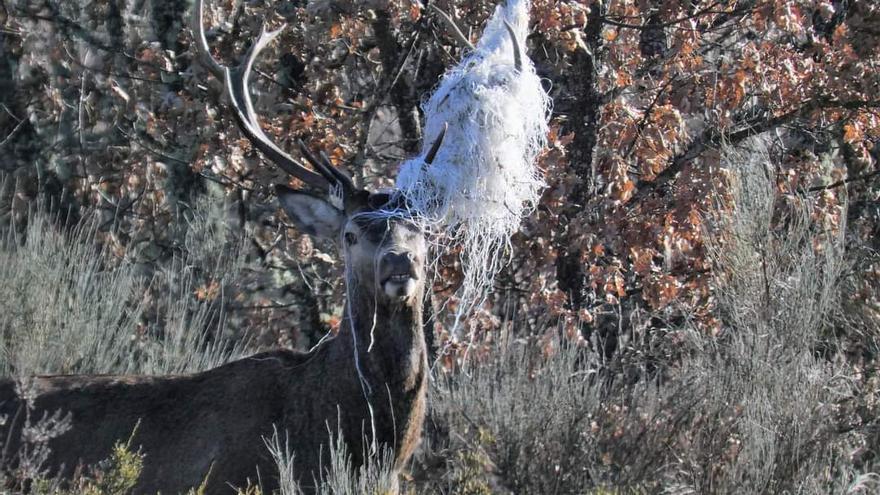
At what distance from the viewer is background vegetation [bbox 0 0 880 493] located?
6609 millimetres

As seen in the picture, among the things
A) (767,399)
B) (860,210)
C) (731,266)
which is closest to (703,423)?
(767,399)

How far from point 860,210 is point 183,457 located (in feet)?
19.9

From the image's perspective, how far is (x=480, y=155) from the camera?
6070 millimetres

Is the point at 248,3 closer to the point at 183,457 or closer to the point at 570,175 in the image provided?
the point at 570,175

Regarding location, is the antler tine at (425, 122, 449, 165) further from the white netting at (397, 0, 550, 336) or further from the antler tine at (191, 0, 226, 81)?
the antler tine at (191, 0, 226, 81)

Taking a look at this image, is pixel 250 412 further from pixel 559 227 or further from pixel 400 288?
pixel 559 227

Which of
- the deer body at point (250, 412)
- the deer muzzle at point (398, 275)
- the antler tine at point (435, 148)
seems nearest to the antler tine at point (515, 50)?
the antler tine at point (435, 148)

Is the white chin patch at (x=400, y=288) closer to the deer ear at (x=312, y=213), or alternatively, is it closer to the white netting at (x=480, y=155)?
the white netting at (x=480, y=155)

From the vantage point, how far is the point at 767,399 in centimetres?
627

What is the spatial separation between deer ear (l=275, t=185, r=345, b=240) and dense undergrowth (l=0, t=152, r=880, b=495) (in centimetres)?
109

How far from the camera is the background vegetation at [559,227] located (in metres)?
6.61

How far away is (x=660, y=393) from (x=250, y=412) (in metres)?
2.34

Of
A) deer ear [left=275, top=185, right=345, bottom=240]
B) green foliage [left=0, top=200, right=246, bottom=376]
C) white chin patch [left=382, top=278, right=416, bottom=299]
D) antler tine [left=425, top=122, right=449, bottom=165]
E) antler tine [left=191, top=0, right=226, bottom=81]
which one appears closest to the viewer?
white chin patch [left=382, top=278, right=416, bottom=299]

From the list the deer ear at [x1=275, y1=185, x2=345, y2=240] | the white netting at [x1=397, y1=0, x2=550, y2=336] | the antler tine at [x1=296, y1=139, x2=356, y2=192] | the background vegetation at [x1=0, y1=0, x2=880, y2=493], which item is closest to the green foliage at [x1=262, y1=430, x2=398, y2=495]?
the background vegetation at [x1=0, y1=0, x2=880, y2=493]
